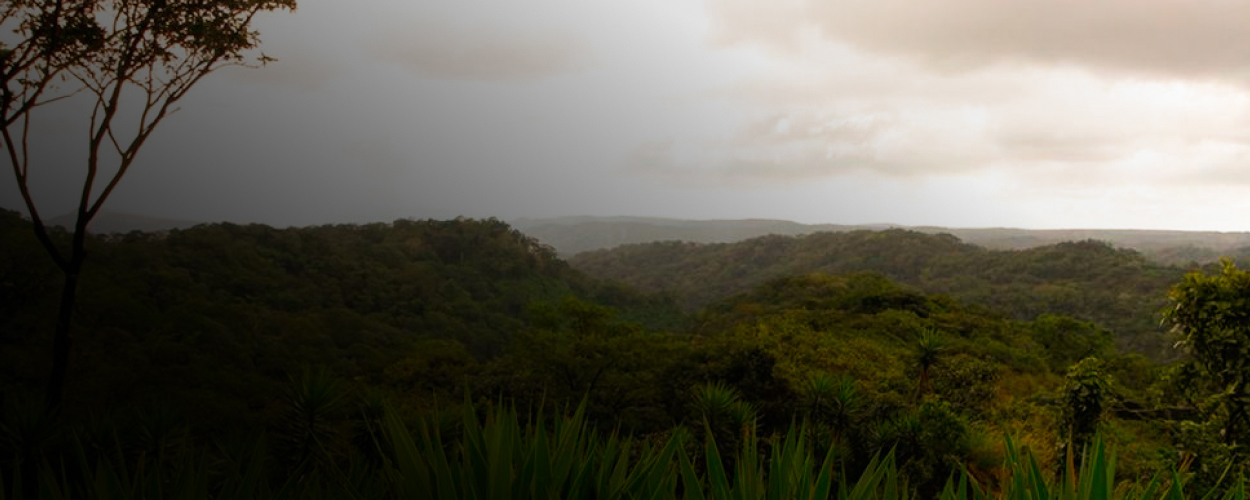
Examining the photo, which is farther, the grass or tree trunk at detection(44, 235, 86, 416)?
tree trunk at detection(44, 235, 86, 416)

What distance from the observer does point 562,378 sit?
1841cm

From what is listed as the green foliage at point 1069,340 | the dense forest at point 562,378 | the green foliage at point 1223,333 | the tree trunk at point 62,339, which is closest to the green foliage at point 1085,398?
the dense forest at point 562,378

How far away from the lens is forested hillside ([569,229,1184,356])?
184 ft

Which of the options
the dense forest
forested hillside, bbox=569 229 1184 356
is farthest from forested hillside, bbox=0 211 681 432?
forested hillside, bbox=569 229 1184 356

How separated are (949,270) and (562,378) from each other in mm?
82200

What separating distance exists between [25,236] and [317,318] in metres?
16.6

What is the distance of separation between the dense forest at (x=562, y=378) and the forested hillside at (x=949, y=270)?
0.66m

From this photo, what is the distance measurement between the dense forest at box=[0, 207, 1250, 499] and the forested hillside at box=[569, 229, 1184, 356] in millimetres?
656

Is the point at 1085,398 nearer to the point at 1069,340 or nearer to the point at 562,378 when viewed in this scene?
the point at 562,378

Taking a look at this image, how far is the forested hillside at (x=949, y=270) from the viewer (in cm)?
5603

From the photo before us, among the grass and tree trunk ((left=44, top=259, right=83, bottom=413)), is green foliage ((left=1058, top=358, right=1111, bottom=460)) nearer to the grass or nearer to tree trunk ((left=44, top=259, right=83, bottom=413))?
the grass

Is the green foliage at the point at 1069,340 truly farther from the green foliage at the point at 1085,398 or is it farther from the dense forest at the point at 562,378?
the green foliage at the point at 1085,398

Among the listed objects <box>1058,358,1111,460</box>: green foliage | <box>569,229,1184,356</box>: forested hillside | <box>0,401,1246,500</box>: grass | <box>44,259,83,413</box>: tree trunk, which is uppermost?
<box>0,401,1246,500</box>: grass

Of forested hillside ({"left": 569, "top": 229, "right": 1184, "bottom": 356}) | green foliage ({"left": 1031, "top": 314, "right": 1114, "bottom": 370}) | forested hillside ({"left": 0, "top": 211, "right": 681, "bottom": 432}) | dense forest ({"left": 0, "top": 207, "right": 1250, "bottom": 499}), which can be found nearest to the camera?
dense forest ({"left": 0, "top": 207, "right": 1250, "bottom": 499})
